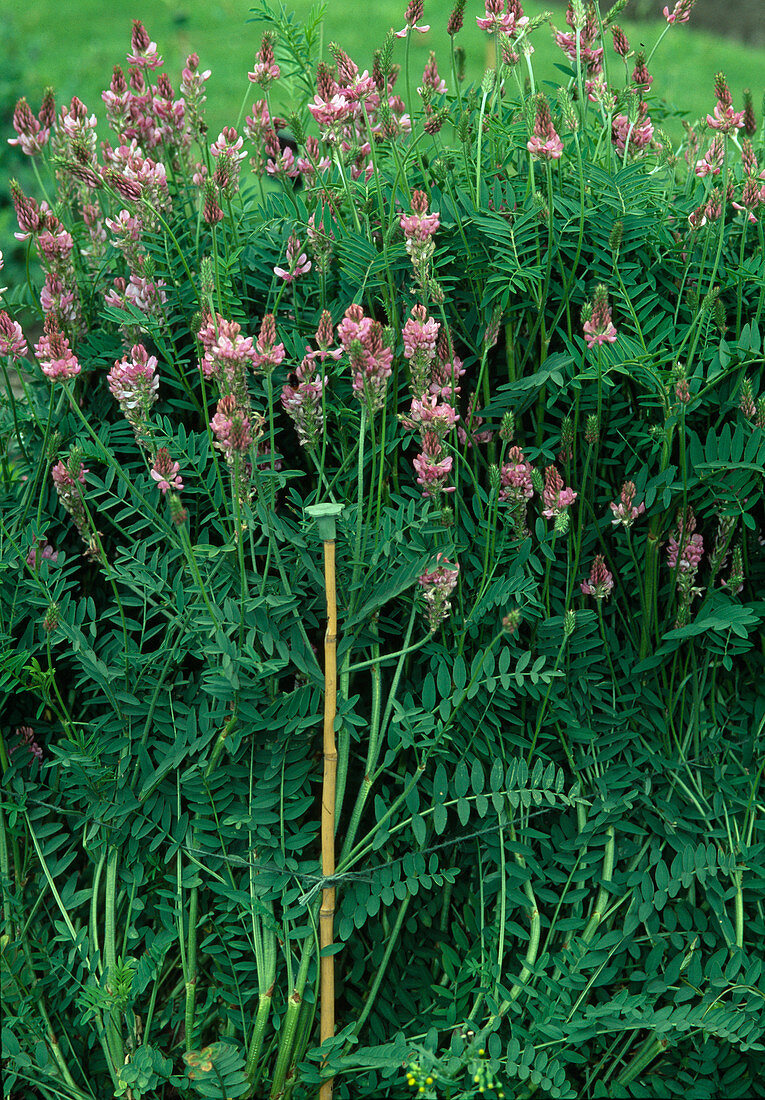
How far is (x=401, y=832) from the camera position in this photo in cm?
184

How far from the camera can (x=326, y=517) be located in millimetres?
1555

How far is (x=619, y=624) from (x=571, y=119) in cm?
90

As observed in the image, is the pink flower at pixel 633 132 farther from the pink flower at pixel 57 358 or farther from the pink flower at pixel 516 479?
the pink flower at pixel 57 358

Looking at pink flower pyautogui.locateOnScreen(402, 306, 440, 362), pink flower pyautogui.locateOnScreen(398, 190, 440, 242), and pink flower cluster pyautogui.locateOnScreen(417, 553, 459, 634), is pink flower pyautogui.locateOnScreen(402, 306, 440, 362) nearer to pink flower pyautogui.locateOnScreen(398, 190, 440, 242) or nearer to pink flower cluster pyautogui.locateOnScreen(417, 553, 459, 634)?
pink flower pyautogui.locateOnScreen(398, 190, 440, 242)

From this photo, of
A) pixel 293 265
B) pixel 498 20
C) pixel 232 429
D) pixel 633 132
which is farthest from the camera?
pixel 633 132

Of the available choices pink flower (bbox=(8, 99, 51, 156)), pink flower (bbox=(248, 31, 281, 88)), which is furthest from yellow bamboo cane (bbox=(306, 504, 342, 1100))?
pink flower (bbox=(8, 99, 51, 156))

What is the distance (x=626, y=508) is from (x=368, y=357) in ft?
1.79

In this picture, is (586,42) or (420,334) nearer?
(420,334)

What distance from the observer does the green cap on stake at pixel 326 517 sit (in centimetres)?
152

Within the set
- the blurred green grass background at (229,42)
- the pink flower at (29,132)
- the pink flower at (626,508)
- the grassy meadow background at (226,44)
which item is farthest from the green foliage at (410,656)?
the blurred green grass background at (229,42)

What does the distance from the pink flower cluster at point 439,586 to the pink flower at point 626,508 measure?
0.32 metres

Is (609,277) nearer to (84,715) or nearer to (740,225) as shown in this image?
(740,225)

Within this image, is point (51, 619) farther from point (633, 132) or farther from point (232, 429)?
point (633, 132)

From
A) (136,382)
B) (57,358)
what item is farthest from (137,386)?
(57,358)
